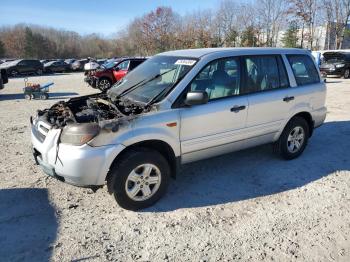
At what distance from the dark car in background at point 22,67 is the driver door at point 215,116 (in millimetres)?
32588

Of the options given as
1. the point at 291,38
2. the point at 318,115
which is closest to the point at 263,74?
the point at 318,115

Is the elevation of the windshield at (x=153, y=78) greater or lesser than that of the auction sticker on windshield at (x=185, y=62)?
lesser

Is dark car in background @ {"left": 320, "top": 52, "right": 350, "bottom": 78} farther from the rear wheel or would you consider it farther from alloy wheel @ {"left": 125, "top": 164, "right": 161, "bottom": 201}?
alloy wheel @ {"left": 125, "top": 164, "right": 161, "bottom": 201}

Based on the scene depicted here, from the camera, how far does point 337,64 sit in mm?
20875

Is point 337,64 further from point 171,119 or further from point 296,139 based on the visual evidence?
point 171,119

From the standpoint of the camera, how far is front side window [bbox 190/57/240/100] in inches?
169

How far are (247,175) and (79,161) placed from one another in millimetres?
2620

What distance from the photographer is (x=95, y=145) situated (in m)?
3.56

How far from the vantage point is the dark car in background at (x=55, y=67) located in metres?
38.2

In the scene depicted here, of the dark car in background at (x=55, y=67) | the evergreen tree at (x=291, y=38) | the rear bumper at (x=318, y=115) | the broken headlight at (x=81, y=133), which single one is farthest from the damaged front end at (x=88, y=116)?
the evergreen tree at (x=291, y=38)

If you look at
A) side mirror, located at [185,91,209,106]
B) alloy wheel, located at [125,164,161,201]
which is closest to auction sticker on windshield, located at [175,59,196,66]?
side mirror, located at [185,91,209,106]

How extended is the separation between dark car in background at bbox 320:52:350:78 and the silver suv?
1754 centimetres

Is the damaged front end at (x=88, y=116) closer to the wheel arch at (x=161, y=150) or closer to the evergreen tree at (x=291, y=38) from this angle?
the wheel arch at (x=161, y=150)

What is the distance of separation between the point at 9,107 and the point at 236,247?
11.2 m
